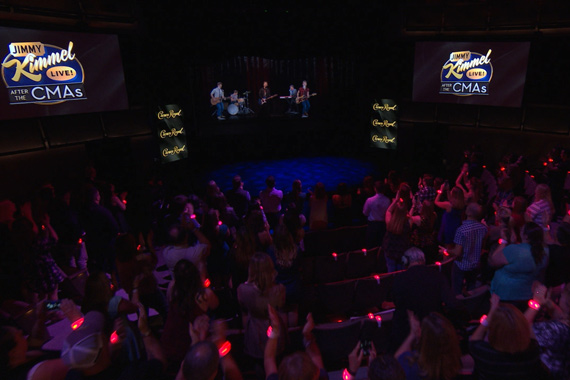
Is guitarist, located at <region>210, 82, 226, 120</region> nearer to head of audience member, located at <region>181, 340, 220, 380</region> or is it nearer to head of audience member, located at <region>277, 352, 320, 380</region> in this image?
head of audience member, located at <region>181, 340, 220, 380</region>

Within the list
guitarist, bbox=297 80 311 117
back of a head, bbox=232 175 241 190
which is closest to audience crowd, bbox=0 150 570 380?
back of a head, bbox=232 175 241 190

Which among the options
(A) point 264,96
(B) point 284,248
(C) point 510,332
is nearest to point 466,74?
(A) point 264,96

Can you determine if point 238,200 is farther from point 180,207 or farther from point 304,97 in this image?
point 304,97

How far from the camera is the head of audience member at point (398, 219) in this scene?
421 centimetres

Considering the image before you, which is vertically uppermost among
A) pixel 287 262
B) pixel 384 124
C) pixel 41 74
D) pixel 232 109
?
pixel 41 74

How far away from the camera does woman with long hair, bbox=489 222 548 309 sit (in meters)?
3.12

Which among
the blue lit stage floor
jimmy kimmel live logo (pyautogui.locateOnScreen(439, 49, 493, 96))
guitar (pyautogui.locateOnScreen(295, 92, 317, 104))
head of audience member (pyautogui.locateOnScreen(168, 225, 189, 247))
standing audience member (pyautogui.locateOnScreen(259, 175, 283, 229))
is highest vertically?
jimmy kimmel live logo (pyautogui.locateOnScreen(439, 49, 493, 96))

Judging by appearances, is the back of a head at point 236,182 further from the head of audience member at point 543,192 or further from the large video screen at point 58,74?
the large video screen at point 58,74

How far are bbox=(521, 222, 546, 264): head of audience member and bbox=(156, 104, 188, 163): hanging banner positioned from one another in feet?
30.1

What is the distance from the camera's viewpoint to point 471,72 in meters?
10.8

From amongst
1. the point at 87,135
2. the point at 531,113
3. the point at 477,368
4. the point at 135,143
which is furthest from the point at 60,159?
the point at 531,113

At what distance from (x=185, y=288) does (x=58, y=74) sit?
25.4ft

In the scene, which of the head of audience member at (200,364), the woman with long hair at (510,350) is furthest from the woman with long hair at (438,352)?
the head of audience member at (200,364)

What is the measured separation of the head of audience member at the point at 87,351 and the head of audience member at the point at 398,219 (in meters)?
3.21
